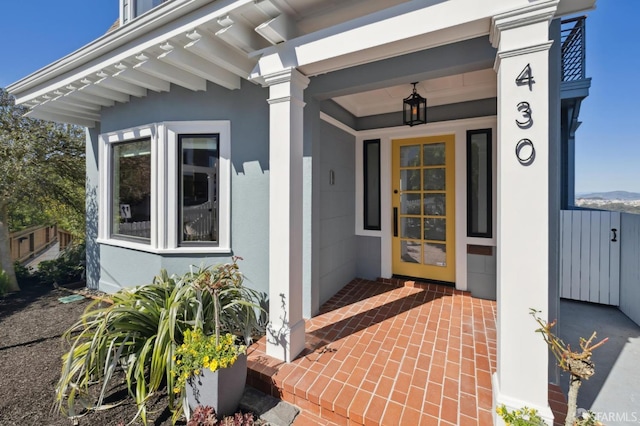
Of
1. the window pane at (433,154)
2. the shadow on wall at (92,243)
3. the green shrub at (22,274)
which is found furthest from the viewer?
the green shrub at (22,274)

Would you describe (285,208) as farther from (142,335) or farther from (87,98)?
(87,98)

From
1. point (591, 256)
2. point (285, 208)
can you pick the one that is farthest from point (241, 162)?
point (591, 256)

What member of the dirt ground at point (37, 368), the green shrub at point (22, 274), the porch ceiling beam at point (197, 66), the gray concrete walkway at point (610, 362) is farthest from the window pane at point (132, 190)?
the gray concrete walkway at point (610, 362)

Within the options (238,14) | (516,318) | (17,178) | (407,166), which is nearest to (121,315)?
(238,14)

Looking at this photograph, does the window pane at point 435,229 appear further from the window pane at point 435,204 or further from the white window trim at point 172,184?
the white window trim at point 172,184

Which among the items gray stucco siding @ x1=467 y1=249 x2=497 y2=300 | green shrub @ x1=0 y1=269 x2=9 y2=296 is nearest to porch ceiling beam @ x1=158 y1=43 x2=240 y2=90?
gray stucco siding @ x1=467 y1=249 x2=497 y2=300

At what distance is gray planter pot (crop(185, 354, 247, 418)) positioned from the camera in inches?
79.3

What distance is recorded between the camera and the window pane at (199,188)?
3.79 m

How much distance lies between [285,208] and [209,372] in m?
1.41

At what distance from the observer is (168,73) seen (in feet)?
10.5

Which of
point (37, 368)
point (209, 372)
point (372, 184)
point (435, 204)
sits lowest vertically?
point (37, 368)

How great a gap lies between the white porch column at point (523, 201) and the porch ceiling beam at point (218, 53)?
234 centimetres

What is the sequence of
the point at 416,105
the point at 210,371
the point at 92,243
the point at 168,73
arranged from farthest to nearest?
the point at 92,243 < the point at 416,105 < the point at 168,73 < the point at 210,371

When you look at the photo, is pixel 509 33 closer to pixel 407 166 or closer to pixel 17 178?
pixel 407 166
